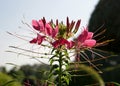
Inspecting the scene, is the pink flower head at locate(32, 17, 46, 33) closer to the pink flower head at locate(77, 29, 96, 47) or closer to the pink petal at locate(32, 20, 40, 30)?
the pink petal at locate(32, 20, 40, 30)

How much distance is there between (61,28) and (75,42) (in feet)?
0.47

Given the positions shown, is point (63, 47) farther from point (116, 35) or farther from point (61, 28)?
point (116, 35)

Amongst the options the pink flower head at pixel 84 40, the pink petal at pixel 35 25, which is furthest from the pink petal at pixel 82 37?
the pink petal at pixel 35 25

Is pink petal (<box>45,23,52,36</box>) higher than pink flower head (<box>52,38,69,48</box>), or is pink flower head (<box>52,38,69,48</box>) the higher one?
pink petal (<box>45,23,52,36</box>)

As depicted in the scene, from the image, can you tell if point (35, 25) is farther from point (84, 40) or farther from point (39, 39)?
point (84, 40)

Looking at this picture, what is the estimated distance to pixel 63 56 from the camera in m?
1.11

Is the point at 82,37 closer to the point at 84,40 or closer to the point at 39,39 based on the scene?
the point at 84,40

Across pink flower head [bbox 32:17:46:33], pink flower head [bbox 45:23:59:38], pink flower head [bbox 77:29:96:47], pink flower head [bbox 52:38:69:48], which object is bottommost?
pink flower head [bbox 52:38:69:48]

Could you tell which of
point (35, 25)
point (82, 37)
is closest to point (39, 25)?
point (35, 25)

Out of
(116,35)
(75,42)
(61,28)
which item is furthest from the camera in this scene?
(116,35)

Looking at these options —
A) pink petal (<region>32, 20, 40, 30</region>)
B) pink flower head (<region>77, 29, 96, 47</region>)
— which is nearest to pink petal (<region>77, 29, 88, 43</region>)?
pink flower head (<region>77, 29, 96, 47</region>)

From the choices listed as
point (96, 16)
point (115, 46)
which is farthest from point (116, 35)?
point (96, 16)

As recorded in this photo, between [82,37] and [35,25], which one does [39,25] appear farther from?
[82,37]

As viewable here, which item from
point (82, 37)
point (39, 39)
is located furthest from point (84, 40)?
point (39, 39)
